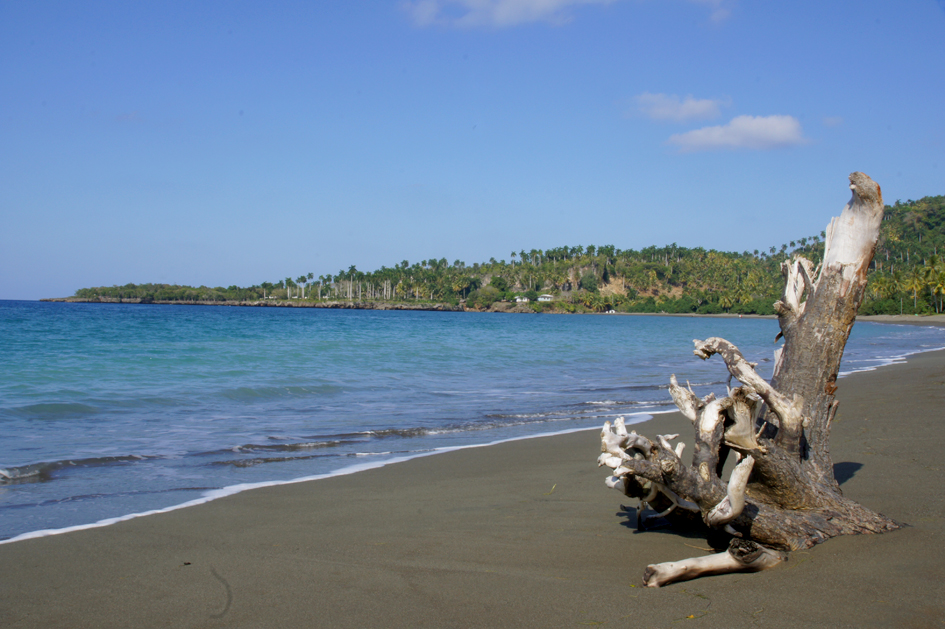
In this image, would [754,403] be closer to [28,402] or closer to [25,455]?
[25,455]

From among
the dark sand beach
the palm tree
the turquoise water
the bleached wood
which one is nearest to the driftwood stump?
the bleached wood

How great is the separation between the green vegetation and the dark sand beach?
137 m

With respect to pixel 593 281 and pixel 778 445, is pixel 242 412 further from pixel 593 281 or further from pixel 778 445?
pixel 593 281

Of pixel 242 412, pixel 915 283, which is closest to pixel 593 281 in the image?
pixel 915 283

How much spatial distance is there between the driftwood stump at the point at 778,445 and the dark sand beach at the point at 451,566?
149mm

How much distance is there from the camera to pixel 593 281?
168 m

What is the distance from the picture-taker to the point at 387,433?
930cm

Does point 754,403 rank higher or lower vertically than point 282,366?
higher

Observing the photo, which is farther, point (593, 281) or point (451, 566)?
point (593, 281)

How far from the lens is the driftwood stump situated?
3678mm

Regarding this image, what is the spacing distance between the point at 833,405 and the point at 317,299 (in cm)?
17497

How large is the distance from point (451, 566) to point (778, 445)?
2248 millimetres

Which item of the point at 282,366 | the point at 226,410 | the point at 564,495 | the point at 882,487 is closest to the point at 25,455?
the point at 226,410

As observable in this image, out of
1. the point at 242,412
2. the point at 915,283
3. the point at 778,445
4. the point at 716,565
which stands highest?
the point at 915,283
